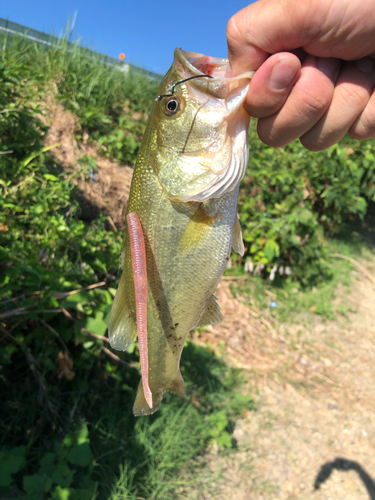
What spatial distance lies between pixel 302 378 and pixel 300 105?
147 inches

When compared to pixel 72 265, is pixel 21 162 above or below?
above

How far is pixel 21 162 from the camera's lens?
3.19 metres

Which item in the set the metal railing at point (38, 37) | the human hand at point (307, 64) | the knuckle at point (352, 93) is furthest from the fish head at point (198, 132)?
the metal railing at point (38, 37)

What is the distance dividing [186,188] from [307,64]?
0.74 metres

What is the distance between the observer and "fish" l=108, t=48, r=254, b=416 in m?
1.26

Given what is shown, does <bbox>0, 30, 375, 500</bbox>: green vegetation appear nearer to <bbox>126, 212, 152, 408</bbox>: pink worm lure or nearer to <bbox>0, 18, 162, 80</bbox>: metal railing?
<bbox>0, 18, 162, 80</bbox>: metal railing

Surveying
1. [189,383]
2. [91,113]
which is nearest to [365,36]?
[189,383]

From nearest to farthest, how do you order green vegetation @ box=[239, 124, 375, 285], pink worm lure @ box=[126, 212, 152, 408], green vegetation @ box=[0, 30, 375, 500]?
pink worm lure @ box=[126, 212, 152, 408]
green vegetation @ box=[0, 30, 375, 500]
green vegetation @ box=[239, 124, 375, 285]

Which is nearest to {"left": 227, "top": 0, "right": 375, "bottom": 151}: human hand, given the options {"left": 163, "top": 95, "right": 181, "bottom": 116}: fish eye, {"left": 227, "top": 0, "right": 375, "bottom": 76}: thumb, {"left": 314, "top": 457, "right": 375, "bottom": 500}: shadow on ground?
{"left": 227, "top": 0, "right": 375, "bottom": 76}: thumb

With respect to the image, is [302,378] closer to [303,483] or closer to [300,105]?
[303,483]

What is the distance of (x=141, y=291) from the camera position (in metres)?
1.08

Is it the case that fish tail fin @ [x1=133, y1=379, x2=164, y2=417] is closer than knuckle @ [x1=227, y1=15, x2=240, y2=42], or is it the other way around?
knuckle @ [x1=227, y1=15, x2=240, y2=42]

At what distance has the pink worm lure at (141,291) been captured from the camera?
1034 mm

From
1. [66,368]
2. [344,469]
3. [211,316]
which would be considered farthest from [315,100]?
[344,469]
